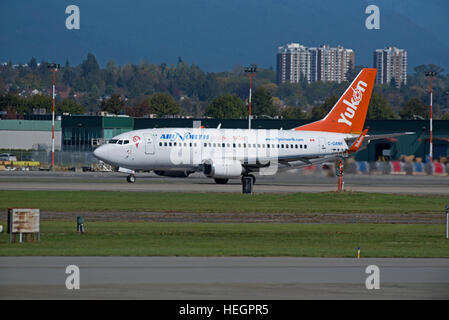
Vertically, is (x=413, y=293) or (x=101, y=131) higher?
(x=101, y=131)

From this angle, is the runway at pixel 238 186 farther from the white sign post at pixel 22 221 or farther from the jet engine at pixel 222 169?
the white sign post at pixel 22 221

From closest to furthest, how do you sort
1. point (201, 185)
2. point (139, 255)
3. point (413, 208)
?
1. point (139, 255)
2. point (413, 208)
3. point (201, 185)

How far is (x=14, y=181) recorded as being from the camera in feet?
214

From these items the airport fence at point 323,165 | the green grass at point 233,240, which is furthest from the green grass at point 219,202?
the airport fence at point 323,165

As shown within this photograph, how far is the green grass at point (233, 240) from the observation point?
88.0 ft

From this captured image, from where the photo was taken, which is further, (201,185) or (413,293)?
(201,185)

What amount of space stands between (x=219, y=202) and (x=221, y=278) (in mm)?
26711

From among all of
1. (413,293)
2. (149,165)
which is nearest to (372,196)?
(149,165)

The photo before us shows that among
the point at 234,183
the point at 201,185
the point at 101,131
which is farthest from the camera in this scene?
the point at 101,131

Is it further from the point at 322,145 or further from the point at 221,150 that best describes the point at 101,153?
the point at 322,145

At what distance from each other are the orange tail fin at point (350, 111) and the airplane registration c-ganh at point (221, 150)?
131 cm

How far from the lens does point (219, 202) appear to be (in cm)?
4809

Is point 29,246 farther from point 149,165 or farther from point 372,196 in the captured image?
point 149,165
